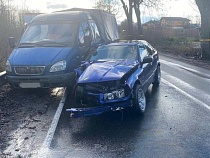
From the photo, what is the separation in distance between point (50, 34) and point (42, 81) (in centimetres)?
205

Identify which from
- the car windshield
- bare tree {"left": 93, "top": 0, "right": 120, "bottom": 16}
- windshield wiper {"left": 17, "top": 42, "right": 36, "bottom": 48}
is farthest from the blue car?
bare tree {"left": 93, "top": 0, "right": 120, "bottom": 16}

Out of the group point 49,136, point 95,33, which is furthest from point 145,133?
point 95,33

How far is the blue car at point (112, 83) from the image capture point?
668cm

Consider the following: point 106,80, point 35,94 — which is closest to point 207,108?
point 106,80

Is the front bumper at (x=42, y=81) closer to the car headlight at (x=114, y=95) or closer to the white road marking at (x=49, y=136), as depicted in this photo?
the white road marking at (x=49, y=136)

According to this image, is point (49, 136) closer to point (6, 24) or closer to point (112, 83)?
point (112, 83)

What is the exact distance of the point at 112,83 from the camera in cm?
682

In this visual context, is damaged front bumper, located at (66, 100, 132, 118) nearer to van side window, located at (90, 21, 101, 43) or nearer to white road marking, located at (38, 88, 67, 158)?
white road marking, located at (38, 88, 67, 158)

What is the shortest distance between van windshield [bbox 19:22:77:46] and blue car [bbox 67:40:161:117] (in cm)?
164

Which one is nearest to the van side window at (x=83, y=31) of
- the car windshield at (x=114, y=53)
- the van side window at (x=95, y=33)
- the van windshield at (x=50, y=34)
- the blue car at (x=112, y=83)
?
the van windshield at (x=50, y=34)

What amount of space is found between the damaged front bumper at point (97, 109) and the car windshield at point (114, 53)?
2.09 meters

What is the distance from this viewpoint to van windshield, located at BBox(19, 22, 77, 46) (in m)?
9.99

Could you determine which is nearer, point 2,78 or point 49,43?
point 49,43

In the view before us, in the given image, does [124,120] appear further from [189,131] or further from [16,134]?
[16,134]
